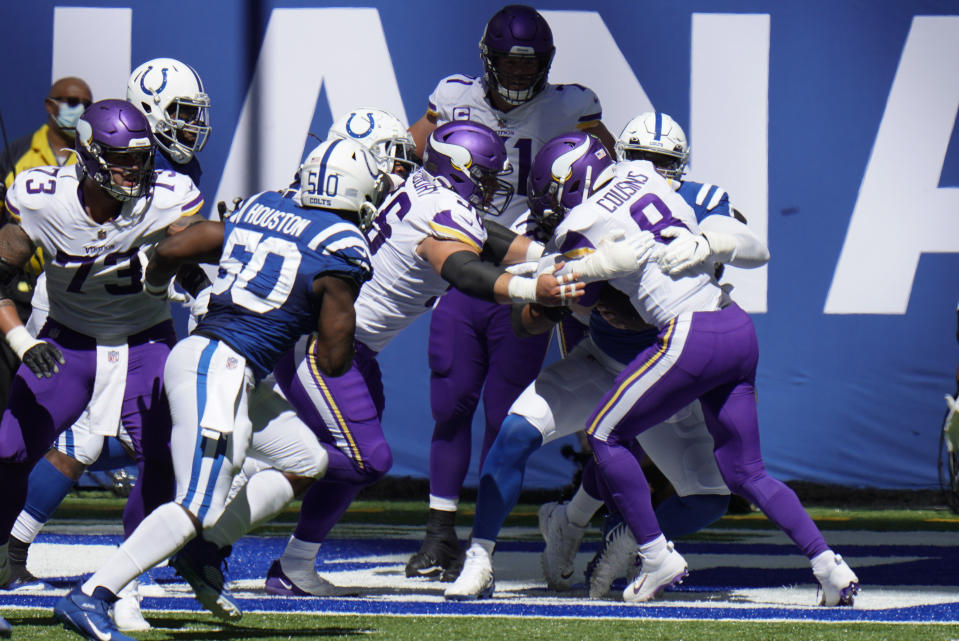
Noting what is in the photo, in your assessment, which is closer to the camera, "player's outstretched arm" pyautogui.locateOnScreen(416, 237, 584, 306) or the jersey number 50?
the jersey number 50

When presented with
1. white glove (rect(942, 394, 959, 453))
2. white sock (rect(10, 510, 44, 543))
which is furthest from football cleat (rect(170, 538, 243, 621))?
white glove (rect(942, 394, 959, 453))

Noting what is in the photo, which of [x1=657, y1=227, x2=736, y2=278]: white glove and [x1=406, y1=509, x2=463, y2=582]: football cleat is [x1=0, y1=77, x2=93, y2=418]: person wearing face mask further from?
[x1=657, y1=227, x2=736, y2=278]: white glove

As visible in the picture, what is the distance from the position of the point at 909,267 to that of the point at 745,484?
3495 millimetres

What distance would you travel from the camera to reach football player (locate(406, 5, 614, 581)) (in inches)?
206

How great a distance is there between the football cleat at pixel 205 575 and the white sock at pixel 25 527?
1.39 m

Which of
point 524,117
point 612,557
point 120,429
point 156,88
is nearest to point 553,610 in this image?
point 612,557

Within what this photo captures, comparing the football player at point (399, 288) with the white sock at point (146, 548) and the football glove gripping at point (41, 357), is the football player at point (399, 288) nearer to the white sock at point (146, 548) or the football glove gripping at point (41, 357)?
the football glove gripping at point (41, 357)

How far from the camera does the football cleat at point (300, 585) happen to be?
4758 mm

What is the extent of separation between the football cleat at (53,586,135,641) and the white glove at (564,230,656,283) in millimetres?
1657

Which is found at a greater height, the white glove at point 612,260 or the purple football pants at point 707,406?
→ the white glove at point 612,260

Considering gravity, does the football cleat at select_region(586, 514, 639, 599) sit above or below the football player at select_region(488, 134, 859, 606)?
below

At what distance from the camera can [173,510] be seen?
3668 mm

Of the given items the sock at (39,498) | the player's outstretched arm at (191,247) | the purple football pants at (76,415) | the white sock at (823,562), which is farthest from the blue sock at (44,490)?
the white sock at (823,562)

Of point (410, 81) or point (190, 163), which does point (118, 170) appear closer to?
point (190, 163)
